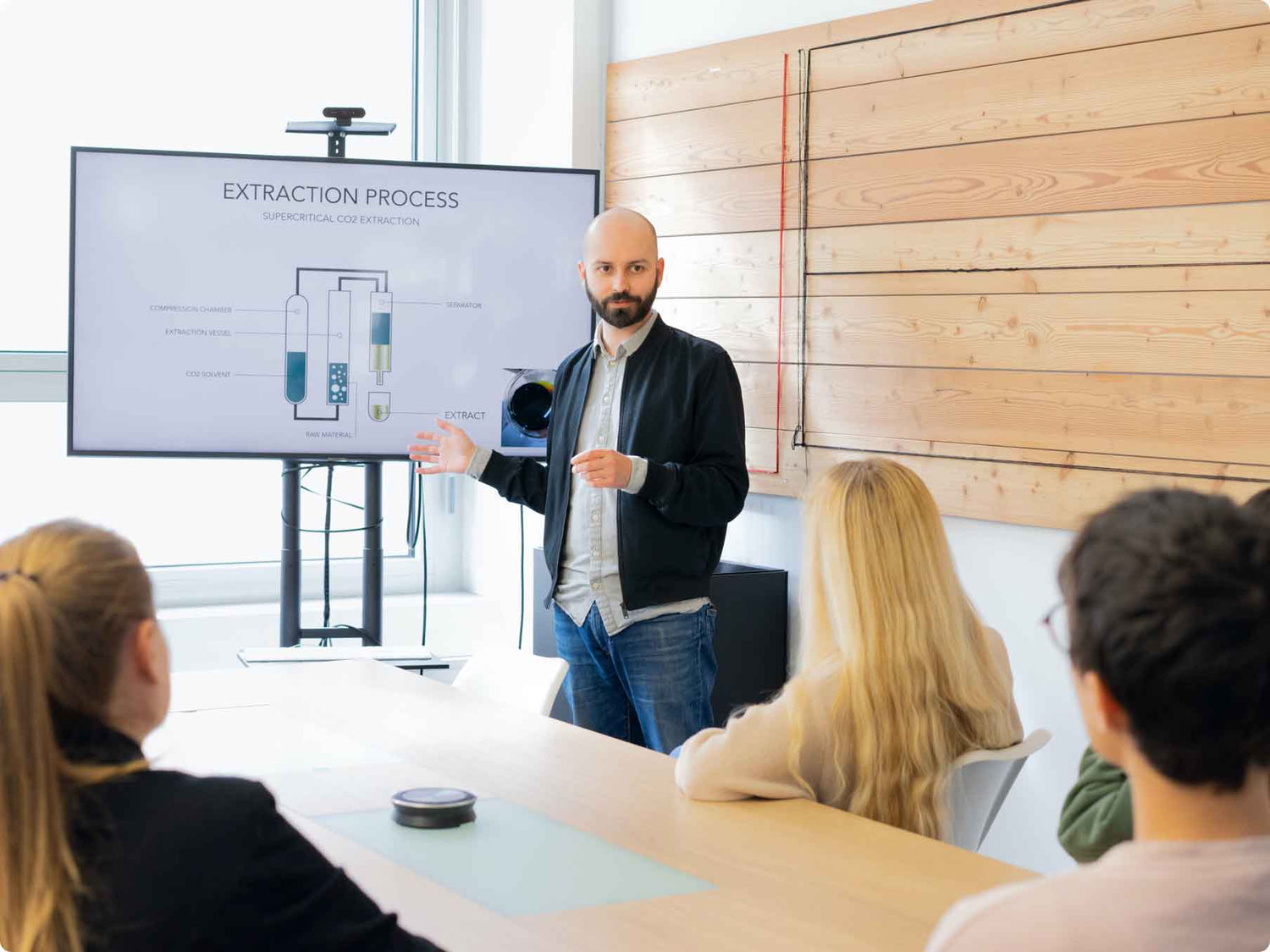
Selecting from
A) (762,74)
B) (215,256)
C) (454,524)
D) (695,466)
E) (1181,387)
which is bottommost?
(454,524)

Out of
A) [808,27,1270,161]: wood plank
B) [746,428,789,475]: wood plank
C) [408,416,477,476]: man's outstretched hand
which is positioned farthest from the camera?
[746,428,789,475]: wood plank

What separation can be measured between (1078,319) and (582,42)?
200 centimetres

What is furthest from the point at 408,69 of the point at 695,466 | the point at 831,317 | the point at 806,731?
the point at 806,731

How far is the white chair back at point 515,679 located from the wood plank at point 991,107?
1593 mm

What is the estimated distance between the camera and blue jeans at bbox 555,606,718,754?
320 centimetres

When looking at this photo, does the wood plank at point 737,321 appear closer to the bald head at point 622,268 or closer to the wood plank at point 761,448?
the wood plank at point 761,448

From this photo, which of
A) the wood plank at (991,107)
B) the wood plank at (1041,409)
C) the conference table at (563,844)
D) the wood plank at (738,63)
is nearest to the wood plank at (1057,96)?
the wood plank at (991,107)

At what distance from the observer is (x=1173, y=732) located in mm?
939

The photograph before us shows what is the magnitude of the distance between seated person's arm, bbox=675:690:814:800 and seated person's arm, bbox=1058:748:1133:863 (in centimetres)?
41

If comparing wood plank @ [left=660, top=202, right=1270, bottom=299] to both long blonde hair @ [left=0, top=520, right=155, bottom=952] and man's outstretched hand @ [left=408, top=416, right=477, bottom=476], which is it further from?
long blonde hair @ [left=0, top=520, right=155, bottom=952]

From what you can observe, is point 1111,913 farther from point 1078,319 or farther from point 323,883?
point 1078,319

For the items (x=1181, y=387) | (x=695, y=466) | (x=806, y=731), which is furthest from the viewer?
(x=695, y=466)

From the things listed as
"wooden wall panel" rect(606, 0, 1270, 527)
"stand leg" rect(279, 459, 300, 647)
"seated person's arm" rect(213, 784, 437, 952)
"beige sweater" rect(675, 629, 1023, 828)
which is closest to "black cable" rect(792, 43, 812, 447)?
"wooden wall panel" rect(606, 0, 1270, 527)

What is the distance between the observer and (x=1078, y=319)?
10.2ft
